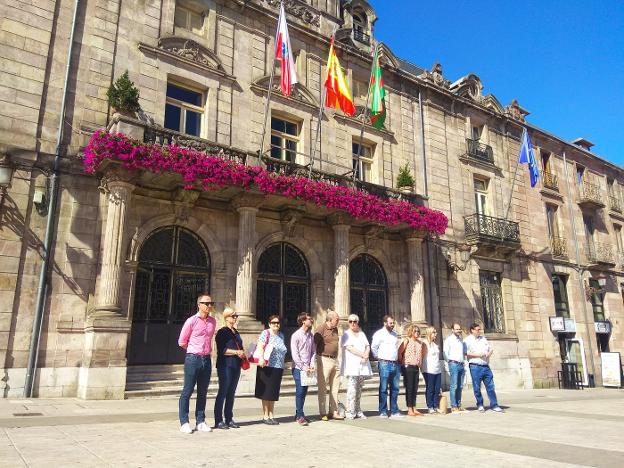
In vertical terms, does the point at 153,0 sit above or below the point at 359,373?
above

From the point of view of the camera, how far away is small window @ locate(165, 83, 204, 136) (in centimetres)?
1373

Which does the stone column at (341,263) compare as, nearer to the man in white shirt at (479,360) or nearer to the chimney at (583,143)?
the man in white shirt at (479,360)

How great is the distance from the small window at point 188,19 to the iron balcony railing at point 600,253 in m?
21.1

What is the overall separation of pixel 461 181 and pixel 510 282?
471 cm

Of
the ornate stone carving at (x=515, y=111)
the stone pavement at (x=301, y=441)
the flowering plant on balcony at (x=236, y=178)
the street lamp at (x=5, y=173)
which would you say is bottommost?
the stone pavement at (x=301, y=441)

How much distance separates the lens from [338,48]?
17750mm

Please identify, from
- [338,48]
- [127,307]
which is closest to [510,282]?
[338,48]

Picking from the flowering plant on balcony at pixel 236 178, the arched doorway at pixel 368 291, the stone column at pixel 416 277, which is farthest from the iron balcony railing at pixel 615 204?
the arched doorway at pixel 368 291

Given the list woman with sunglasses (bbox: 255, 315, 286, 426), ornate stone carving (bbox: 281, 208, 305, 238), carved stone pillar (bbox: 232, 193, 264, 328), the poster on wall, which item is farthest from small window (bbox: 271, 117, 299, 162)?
the poster on wall

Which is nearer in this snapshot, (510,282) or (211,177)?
(211,177)

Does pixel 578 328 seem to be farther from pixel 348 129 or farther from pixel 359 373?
pixel 359 373

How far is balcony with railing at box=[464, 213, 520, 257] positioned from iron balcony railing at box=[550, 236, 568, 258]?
359 cm

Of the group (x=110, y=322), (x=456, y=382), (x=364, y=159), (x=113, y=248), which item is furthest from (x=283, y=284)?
(x=456, y=382)

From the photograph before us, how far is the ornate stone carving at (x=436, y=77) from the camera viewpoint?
67.3 feet
